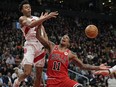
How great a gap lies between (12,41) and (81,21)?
36.1 feet

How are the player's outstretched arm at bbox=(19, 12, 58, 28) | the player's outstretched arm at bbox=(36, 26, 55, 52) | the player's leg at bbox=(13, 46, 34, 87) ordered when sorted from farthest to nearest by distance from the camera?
the player's leg at bbox=(13, 46, 34, 87) → the player's outstretched arm at bbox=(36, 26, 55, 52) → the player's outstretched arm at bbox=(19, 12, 58, 28)

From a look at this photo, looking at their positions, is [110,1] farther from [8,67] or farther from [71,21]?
[8,67]

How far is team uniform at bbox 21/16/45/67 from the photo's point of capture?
824 centimetres

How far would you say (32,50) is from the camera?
8297mm

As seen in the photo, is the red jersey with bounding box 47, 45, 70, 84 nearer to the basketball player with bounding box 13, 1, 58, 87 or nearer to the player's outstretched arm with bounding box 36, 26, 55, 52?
the player's outstretched arm with bounding box 36, 26, 55, 52

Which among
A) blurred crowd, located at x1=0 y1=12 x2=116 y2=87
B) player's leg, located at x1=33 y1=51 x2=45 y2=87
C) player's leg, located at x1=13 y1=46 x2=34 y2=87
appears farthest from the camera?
blurred crowd, located at x1=0 y1=12 x2=116 y2=87

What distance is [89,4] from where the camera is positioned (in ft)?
105

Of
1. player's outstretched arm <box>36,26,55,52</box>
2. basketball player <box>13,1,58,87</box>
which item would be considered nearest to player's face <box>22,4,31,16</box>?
basketball player <box>13,1,58,87</box>

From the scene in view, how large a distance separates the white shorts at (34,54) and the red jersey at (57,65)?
59 centimetres

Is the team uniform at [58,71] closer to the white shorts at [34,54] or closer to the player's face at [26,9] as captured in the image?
the white shorts at [34,54]

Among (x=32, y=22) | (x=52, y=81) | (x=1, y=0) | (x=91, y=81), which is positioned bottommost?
(x=91, y=81)

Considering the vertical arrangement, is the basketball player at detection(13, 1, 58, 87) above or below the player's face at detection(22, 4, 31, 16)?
below

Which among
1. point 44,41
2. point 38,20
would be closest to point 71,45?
point 44,41

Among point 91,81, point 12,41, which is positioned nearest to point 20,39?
point 12,41
